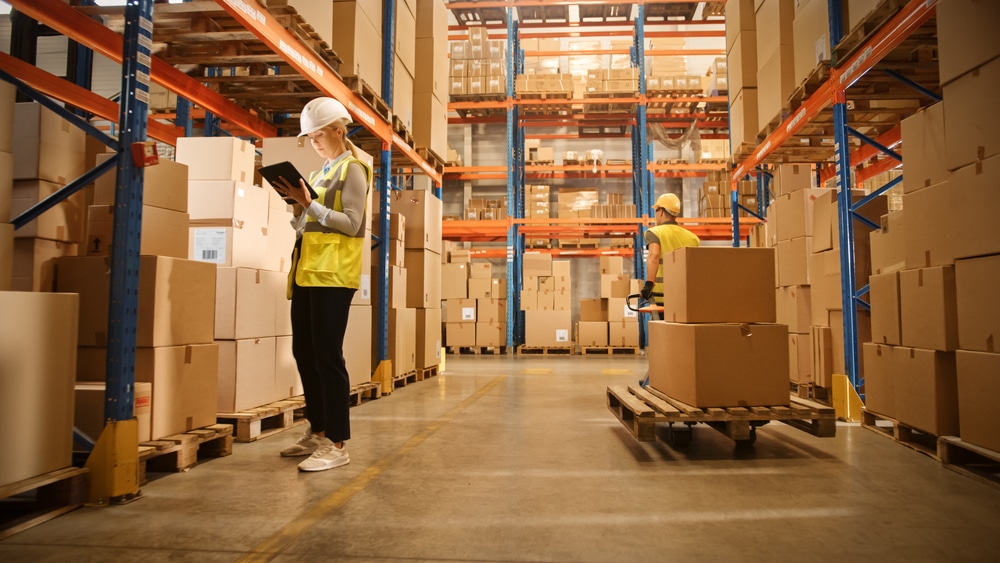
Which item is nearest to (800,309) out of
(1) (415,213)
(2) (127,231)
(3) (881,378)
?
(3) (881,378)

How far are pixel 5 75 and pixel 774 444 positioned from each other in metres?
4.57

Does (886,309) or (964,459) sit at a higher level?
(886,309)

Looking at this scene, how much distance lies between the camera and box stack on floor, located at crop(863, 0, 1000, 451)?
2.82 m

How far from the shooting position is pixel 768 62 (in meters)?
6.61

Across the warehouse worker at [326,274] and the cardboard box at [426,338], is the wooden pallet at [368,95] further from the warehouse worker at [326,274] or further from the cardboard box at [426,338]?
the cardboard box at [426,338]

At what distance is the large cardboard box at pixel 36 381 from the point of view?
2.12m

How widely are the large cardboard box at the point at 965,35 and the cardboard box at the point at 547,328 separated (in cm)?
924

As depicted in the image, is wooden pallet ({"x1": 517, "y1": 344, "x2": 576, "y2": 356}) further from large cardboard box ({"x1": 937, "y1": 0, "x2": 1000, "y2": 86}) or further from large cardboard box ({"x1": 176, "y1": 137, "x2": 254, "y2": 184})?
large cardboard box ({"x1": 937, "y1": 0, "x2": 1000, "y2": 86})

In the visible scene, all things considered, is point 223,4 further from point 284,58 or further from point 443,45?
point 443,45

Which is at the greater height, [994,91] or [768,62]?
[768,62]

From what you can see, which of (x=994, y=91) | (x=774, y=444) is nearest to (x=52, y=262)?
(x=774, y=444)

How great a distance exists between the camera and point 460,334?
12336 mm

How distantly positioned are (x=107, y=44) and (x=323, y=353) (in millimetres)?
2374

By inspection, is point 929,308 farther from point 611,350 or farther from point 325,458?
point 611,350
